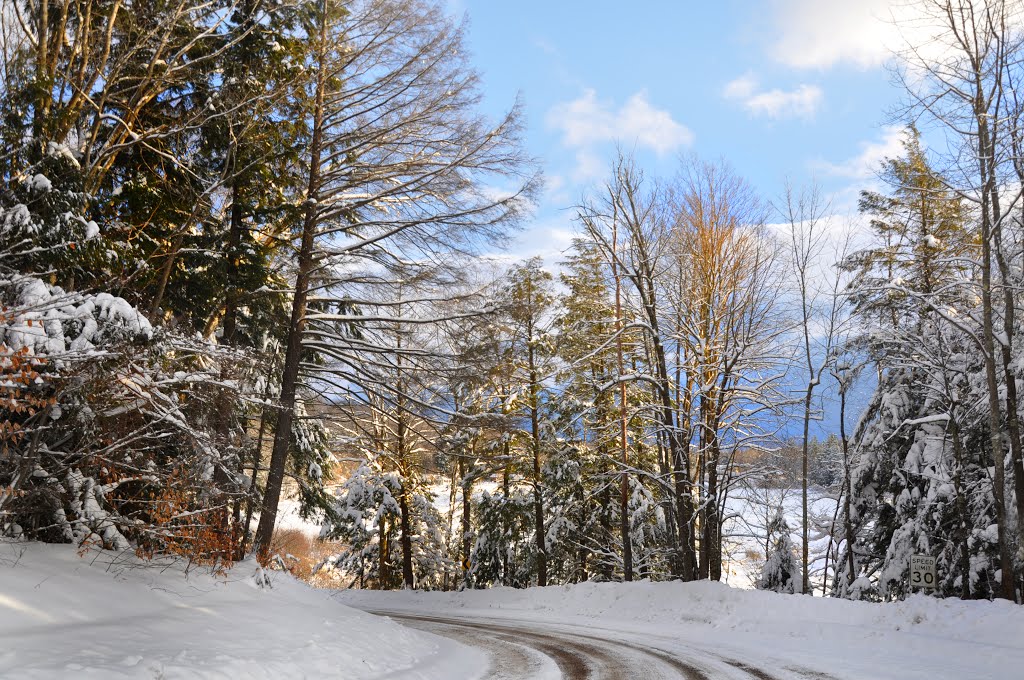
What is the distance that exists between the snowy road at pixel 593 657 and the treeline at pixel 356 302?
3857 millimetres

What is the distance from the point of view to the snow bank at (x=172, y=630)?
209 inches

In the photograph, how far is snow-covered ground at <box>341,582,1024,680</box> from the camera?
314 inches

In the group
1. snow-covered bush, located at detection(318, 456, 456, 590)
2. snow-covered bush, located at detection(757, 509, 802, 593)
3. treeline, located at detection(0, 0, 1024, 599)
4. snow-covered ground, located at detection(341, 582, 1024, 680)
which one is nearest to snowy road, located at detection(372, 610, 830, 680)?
snow-covered ground, located at detection(341, 582, 1024, 680)

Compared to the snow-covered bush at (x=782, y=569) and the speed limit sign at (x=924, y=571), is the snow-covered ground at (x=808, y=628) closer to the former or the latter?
the speed limit sign at (x=924, y=571)

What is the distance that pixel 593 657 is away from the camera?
9352 millimetres

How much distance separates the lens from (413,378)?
1282 centimetres

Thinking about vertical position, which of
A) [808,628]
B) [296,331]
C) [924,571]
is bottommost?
[808,628]

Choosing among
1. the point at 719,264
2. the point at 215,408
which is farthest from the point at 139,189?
the point at 719,264

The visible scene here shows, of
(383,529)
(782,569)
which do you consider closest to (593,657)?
(782,569)

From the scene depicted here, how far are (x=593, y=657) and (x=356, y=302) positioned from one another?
26.2ft

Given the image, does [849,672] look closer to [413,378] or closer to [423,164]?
[413,378]

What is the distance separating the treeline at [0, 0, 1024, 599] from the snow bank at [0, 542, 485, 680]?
0.58 meters

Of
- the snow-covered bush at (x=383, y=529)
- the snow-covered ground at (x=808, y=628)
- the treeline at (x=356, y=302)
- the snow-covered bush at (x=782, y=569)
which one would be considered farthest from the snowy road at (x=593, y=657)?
the snow-covered bush at (x=383, y=529)

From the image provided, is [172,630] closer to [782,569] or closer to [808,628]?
[808,628]
